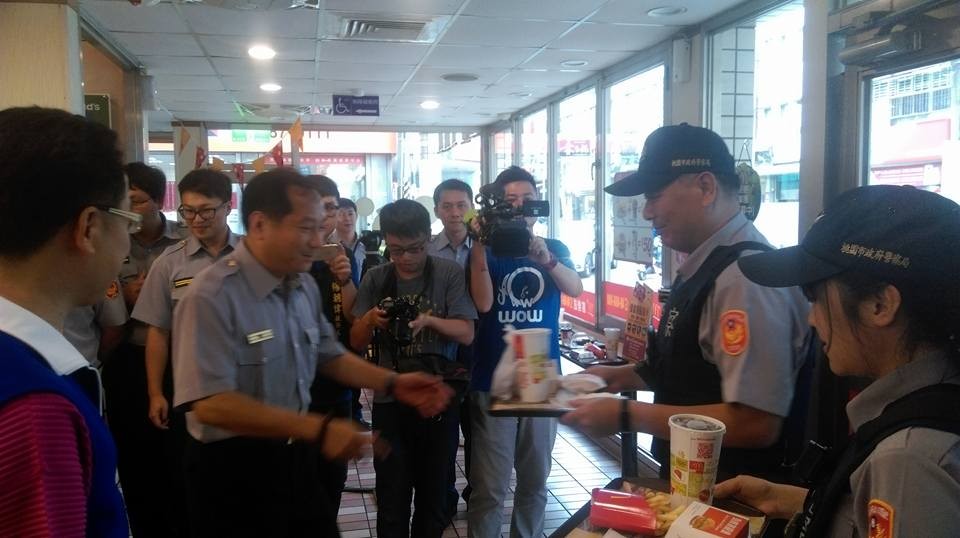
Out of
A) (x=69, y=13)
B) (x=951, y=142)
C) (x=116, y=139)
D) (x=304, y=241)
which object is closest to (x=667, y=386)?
(x=304, y=241)

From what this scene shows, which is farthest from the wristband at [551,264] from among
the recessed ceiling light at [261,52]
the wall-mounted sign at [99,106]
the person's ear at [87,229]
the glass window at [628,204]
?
the wall-mounted sign at [99,106]

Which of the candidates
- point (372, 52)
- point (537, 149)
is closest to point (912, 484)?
point (372, 52)

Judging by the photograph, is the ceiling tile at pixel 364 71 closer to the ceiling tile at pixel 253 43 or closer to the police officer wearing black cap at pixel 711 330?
the ceiling tile at pixel 253 43

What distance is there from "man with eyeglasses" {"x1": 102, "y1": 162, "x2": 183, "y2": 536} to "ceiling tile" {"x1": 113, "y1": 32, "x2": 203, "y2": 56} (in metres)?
1.72

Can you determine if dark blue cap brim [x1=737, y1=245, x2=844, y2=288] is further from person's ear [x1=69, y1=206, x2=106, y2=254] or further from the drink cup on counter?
the drink cup on counter

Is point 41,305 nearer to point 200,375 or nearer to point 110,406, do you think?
point 200,375

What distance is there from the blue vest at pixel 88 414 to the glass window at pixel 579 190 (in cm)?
454

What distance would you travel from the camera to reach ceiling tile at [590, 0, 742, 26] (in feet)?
11.6

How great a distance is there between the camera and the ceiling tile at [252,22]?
12.0 feet

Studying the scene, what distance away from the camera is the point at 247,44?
4387 millimetres

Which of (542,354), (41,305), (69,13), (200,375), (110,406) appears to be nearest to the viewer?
(41,305)

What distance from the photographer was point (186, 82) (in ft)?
18.5

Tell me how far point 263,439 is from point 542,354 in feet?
2.49

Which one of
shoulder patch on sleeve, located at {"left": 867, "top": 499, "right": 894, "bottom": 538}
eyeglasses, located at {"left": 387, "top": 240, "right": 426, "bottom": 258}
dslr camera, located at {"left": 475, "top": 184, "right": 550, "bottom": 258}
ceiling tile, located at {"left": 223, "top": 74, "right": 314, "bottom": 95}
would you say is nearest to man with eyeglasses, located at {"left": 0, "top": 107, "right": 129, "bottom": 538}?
shoulder patch on sleeve, located at {"left": 867, "top": 499, "right": 894, "bottom": 538}
